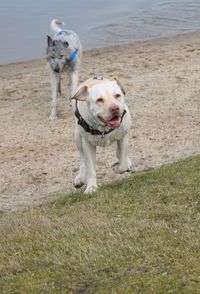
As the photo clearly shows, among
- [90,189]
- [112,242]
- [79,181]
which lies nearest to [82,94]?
[90,189]

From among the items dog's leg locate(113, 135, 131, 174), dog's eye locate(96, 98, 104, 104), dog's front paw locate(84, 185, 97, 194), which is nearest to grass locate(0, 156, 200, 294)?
dog's front paw locate(84, 185, 97, 194)

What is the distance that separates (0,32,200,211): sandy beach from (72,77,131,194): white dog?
143 centimetres

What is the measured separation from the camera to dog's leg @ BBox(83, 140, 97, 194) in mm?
6508

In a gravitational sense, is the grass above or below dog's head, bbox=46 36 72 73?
above

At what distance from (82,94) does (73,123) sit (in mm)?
5711

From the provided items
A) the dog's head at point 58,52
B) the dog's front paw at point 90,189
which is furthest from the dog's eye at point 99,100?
the dog's head at point 58,52

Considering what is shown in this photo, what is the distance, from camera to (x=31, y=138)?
1110 cm

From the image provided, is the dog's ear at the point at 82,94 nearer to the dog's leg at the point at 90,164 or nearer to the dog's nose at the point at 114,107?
the dog's nose at the point at 114,107

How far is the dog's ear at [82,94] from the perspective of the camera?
5.93m

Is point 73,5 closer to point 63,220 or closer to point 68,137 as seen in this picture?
point 68,137

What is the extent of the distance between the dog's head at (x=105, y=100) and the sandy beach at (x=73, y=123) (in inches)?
90.7

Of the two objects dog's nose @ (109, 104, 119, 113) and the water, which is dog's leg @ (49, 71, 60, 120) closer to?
dog's nose @ (109, 104, 119, 113)

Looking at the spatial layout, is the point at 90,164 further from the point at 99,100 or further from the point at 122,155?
the point at 99,100

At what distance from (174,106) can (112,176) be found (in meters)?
3.47
